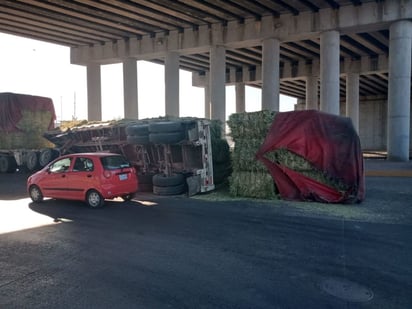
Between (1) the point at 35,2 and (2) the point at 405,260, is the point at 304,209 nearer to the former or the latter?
(2) the point at 405,260

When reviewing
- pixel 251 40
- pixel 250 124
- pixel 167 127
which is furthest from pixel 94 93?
pixel 250 124

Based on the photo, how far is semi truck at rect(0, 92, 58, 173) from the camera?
69.7 ft

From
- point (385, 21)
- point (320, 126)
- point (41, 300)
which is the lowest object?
point (41, 300)

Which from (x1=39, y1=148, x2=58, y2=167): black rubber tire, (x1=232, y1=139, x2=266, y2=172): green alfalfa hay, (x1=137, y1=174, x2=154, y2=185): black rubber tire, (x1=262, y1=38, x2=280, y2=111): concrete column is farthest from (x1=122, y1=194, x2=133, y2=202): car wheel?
(x1=262, y1=38, x2=280, y2=111): concrete column

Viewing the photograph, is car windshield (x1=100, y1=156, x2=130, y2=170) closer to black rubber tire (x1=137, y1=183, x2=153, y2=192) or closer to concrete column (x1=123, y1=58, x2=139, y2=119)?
black rubber tire (x1=137, y1=183, x2=153, y2=192)

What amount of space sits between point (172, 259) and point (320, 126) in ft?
23.1

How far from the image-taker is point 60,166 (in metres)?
11.5

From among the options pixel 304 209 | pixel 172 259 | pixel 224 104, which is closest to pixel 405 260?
pixel 172 259

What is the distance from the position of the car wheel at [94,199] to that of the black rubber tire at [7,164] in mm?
13406

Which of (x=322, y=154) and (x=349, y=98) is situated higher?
(x=349, y=98)

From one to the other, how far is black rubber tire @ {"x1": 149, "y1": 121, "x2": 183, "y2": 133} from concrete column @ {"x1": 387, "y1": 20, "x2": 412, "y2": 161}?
14825mm

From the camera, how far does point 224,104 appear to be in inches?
1084

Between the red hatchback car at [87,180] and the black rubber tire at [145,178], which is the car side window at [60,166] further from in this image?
the black rubber tire at [145,178]

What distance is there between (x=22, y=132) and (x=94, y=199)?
44.8 feet
